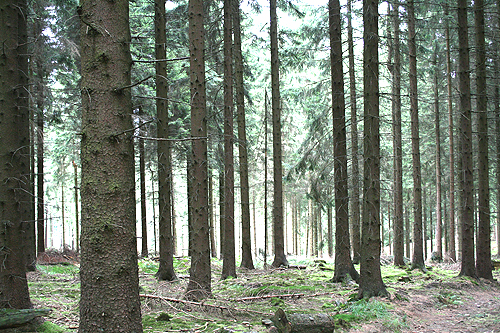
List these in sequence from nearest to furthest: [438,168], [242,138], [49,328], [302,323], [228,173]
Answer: [49,328] < [302,323] < [228,173] < [242,138] < [438,168]

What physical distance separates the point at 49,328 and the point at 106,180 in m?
2.95

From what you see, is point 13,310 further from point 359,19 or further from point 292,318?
point 359,19

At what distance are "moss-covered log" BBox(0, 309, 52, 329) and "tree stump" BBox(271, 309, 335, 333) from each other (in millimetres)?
3384

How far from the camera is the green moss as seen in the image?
16.6 ft

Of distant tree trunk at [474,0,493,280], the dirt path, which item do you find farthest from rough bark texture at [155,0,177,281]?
distant tree trunk at [474,0,493,280]

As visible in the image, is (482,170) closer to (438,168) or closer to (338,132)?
(338,132)

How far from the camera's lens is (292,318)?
5742 millimetres

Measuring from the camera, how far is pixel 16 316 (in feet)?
16.3

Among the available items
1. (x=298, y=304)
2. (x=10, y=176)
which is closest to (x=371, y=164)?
(x=298, y=304)

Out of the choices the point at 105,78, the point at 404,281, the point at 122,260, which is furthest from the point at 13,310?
the point at 404,281

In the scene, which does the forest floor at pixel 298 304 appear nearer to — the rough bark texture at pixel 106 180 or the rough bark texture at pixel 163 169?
the rough bark texture at pixel 163 169

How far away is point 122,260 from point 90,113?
1.51 meters

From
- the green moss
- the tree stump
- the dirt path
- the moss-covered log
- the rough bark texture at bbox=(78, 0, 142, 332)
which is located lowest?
the dirt path

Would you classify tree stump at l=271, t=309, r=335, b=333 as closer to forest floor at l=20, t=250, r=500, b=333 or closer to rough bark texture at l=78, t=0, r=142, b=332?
forest floor at l=20, t=250, r=500, b=333
